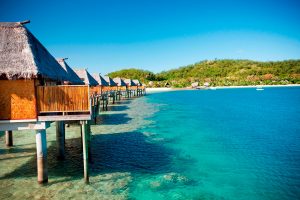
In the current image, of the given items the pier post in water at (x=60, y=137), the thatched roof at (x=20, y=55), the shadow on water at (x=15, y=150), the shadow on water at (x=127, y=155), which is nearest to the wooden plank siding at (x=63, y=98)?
the thatched roof at (x=20, y=55)

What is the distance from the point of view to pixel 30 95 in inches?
419

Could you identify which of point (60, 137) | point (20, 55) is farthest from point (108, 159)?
point (20, 55)

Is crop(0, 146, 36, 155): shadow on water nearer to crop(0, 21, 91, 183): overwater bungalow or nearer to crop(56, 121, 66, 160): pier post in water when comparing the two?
crop(56, 121, 66, 160): pier post in water

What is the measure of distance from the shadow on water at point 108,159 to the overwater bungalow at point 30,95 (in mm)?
2058

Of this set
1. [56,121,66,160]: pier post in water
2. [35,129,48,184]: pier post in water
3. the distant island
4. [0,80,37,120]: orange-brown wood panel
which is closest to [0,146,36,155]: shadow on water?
[56,121,66,160]: pier post in water

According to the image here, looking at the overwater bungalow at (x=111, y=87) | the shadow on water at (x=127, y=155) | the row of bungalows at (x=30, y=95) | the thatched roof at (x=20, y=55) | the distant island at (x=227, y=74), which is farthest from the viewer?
the distant island at (x=227, y=74)

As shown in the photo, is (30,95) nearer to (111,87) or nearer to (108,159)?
(108,159)

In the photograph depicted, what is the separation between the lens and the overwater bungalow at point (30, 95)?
→ 1046 centimetres

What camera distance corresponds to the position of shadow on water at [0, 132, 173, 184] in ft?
43.2

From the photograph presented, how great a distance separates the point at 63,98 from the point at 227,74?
153m

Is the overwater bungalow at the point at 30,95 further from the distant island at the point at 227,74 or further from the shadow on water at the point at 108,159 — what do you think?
the distant island at the point at 227,74

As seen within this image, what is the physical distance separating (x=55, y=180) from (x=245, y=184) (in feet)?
30.1

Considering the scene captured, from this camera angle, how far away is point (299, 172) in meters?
14.0

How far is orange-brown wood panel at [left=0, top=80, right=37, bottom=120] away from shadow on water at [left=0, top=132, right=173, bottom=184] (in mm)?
3672
